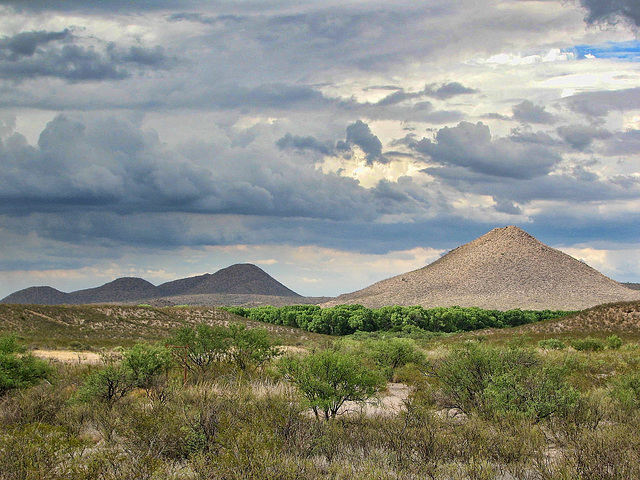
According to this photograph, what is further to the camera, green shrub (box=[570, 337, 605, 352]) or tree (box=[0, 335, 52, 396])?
green shrub (box=[570, 337, 605, 352])

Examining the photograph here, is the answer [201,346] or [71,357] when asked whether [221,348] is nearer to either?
[201,346]

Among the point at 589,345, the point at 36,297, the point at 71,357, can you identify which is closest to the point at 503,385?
the point at 589,345

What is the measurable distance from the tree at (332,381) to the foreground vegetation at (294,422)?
3cm

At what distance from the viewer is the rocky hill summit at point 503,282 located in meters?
110

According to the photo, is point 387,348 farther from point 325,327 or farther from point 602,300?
point 602,300

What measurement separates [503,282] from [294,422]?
116 metres

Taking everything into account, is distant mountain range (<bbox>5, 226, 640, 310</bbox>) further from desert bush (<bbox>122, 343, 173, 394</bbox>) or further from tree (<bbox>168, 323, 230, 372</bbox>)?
desert bush (<bbox>122, 343, 173, 394</bbox>)

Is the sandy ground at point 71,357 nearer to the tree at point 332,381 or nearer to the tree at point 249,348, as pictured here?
the tree at point 249,348

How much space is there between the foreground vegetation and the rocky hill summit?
311ft

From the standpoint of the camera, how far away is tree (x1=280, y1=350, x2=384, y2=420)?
12453 mm

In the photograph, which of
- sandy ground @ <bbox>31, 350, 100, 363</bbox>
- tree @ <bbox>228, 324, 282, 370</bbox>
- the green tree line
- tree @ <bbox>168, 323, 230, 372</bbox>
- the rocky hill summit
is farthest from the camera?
the rocky hill summit

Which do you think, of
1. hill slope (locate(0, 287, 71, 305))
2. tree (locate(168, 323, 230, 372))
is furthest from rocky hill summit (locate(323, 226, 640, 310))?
hill slope (locate(0, 287, 71, 305))

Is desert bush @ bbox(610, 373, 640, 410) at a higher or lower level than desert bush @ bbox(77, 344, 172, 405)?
lower

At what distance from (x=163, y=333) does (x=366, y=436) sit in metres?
60.5
